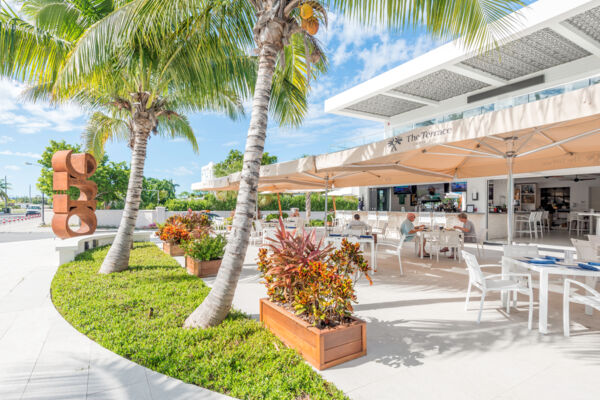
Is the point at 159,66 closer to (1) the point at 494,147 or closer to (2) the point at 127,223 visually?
(2) the point at 127,223

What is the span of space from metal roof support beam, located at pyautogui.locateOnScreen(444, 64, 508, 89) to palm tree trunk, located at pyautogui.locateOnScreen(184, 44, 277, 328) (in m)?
11.8

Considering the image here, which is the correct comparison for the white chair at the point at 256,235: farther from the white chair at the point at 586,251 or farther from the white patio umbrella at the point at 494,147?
the white chair at the point at 586,251

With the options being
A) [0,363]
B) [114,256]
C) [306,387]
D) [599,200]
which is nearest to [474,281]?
[306,387]

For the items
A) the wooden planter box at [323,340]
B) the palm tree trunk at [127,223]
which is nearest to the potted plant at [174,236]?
the palm tree trunk at [127,223]

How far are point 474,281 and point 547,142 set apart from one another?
263cm

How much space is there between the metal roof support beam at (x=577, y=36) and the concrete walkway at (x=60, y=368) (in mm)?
13095

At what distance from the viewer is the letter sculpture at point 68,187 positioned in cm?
724

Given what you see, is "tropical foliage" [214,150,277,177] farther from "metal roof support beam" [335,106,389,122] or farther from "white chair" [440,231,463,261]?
"white chair" [440,231,463,261]

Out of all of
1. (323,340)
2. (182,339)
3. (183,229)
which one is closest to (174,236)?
(183,229)

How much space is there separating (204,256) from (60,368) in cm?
374

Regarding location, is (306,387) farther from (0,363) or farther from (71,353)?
(0,363)

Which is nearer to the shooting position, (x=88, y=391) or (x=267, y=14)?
(x=88, y=391)

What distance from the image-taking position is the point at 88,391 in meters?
2.46

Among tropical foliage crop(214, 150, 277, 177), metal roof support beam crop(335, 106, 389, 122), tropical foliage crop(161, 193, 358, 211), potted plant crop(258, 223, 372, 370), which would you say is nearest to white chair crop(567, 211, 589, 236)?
metal roof support beam crop(335, 106, 389, 122)
